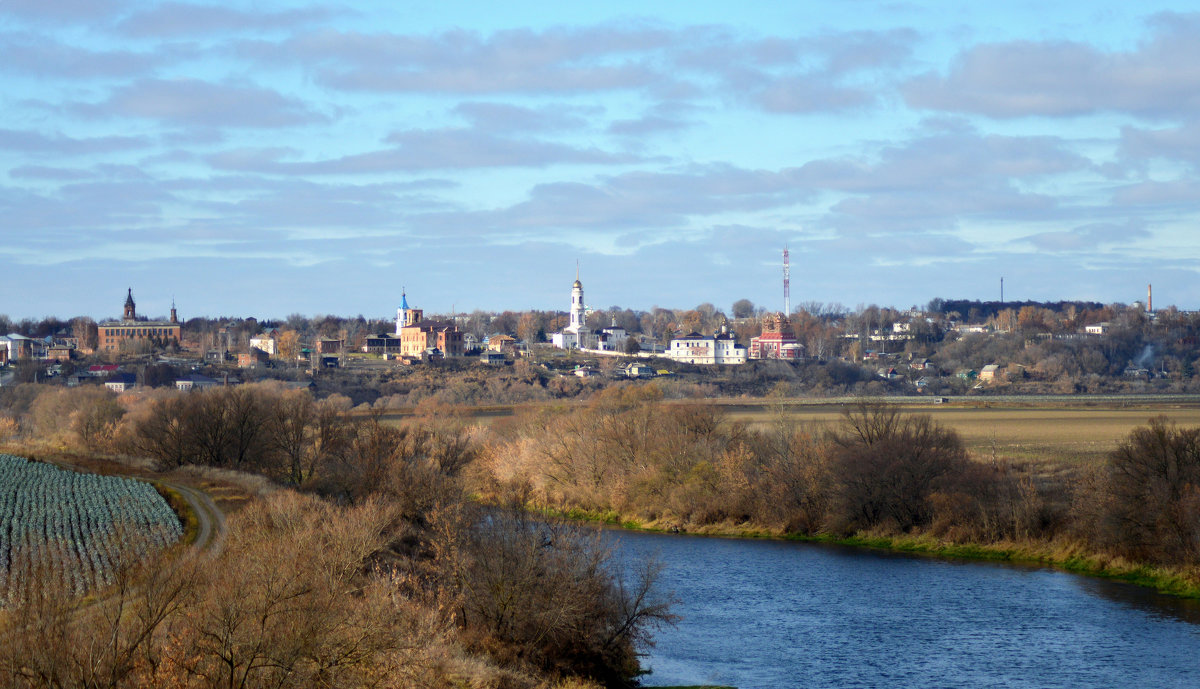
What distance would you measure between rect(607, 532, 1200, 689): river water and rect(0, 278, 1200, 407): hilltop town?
67.7 meters

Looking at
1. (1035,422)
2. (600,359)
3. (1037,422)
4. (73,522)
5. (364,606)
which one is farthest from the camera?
(600,359)

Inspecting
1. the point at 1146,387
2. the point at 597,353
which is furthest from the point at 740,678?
the point at 597,353

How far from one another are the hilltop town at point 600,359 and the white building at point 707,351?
0.63 ft

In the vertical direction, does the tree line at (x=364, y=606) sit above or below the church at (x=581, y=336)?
below

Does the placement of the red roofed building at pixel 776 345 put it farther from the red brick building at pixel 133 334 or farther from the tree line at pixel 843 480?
the tree line at pixel 843 480

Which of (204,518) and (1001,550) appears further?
(1001,550)

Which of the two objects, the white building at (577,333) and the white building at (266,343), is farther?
the white building at (577,333)

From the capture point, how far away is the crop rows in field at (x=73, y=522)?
20422mm

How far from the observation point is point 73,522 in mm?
34188

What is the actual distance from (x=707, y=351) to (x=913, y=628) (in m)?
122

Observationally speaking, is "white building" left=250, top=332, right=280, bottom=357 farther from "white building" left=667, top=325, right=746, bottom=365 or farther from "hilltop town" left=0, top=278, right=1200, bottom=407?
"white building" left=667, top=325, right=746, bottom=365

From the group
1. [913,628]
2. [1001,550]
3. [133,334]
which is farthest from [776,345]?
[913,628]

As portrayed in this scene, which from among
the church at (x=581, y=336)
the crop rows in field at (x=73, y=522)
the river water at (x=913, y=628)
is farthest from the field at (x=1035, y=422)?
the church at (x=581, y=336)

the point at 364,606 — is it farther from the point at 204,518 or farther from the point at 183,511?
the point at 183,511
